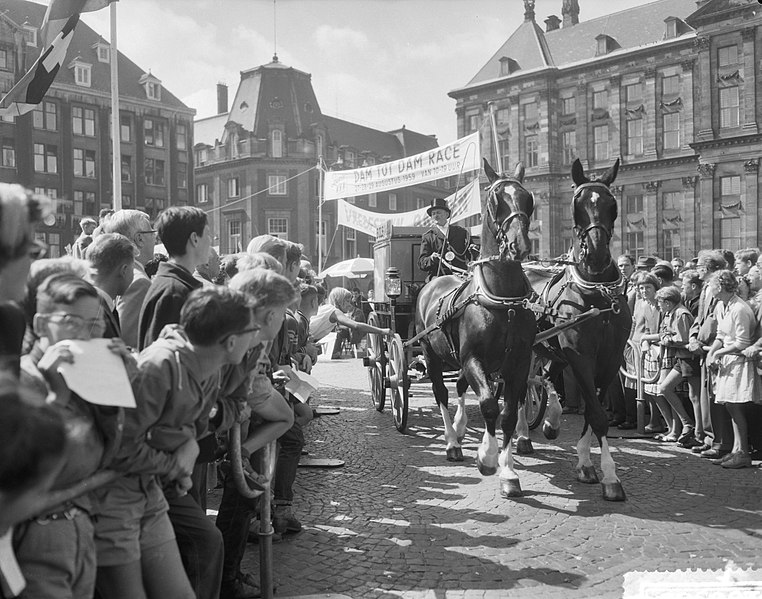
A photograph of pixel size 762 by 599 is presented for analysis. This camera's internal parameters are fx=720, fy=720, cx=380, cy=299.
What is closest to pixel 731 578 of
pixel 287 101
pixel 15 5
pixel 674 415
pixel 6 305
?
pixel 6 305

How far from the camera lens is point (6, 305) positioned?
1.86m

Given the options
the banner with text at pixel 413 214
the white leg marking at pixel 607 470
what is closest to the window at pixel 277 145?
the banner with text at pixel 413 214

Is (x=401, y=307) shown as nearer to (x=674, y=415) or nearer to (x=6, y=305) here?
(x=674, y=415)

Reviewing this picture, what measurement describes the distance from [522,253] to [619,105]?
4611cm

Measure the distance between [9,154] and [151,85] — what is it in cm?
1136

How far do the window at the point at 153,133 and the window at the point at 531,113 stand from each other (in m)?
25.0

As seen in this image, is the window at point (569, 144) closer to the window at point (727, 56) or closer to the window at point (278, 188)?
the window at point (727, 56)

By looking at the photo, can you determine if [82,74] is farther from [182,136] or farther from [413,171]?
[413,171]

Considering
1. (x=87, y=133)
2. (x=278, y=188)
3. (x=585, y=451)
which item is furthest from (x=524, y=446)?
(x=278, y=188)

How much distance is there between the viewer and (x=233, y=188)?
2331 inches

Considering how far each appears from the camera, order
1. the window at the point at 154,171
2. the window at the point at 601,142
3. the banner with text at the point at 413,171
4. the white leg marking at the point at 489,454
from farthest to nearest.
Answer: the window at the point at 601,142, the window at the point at 154,171, the banner with text at the point at 413,171, the white leg marking at the point at 489,454

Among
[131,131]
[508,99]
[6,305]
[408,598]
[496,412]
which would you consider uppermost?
[508,99]

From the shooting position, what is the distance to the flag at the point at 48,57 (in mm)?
9383

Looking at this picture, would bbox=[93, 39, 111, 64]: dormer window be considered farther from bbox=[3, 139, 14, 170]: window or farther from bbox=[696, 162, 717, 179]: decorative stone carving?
bbox=[696, 162, 717, 179]: decorative stone carving
